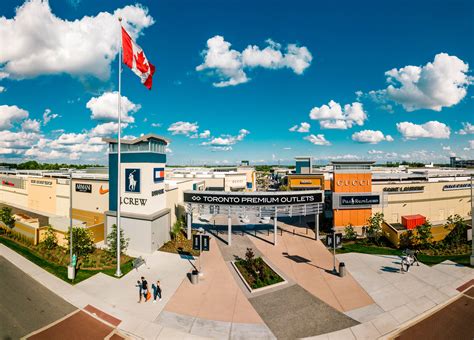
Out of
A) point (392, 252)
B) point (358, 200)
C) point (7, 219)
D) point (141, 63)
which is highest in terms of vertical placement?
point (141, 63)

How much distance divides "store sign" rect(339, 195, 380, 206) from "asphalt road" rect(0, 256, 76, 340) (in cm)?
3232

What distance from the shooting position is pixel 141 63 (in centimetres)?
2147

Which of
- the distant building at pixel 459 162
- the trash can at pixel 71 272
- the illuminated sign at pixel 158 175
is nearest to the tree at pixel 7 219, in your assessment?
the trash can at pixel 71 272

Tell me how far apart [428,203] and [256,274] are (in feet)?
111

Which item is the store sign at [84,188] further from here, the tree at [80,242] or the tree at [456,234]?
the tree at [456,234]

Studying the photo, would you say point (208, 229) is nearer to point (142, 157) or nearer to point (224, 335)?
point (142, 157)

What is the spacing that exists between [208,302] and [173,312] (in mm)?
2516

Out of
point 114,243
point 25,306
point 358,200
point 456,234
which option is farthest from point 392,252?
point 25,306

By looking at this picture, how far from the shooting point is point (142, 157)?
27562mm

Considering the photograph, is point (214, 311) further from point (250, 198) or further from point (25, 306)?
point (250, 198)

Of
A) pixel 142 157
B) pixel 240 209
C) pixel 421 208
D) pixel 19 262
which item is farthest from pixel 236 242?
pixel 421 208

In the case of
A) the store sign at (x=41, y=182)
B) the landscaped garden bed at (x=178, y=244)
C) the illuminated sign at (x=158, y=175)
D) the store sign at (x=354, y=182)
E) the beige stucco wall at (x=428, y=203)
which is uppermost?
the illuminated sign at (x=158, y=175)

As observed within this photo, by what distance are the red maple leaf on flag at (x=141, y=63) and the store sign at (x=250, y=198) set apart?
48.1 ft

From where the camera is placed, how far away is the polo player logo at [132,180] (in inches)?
1097
